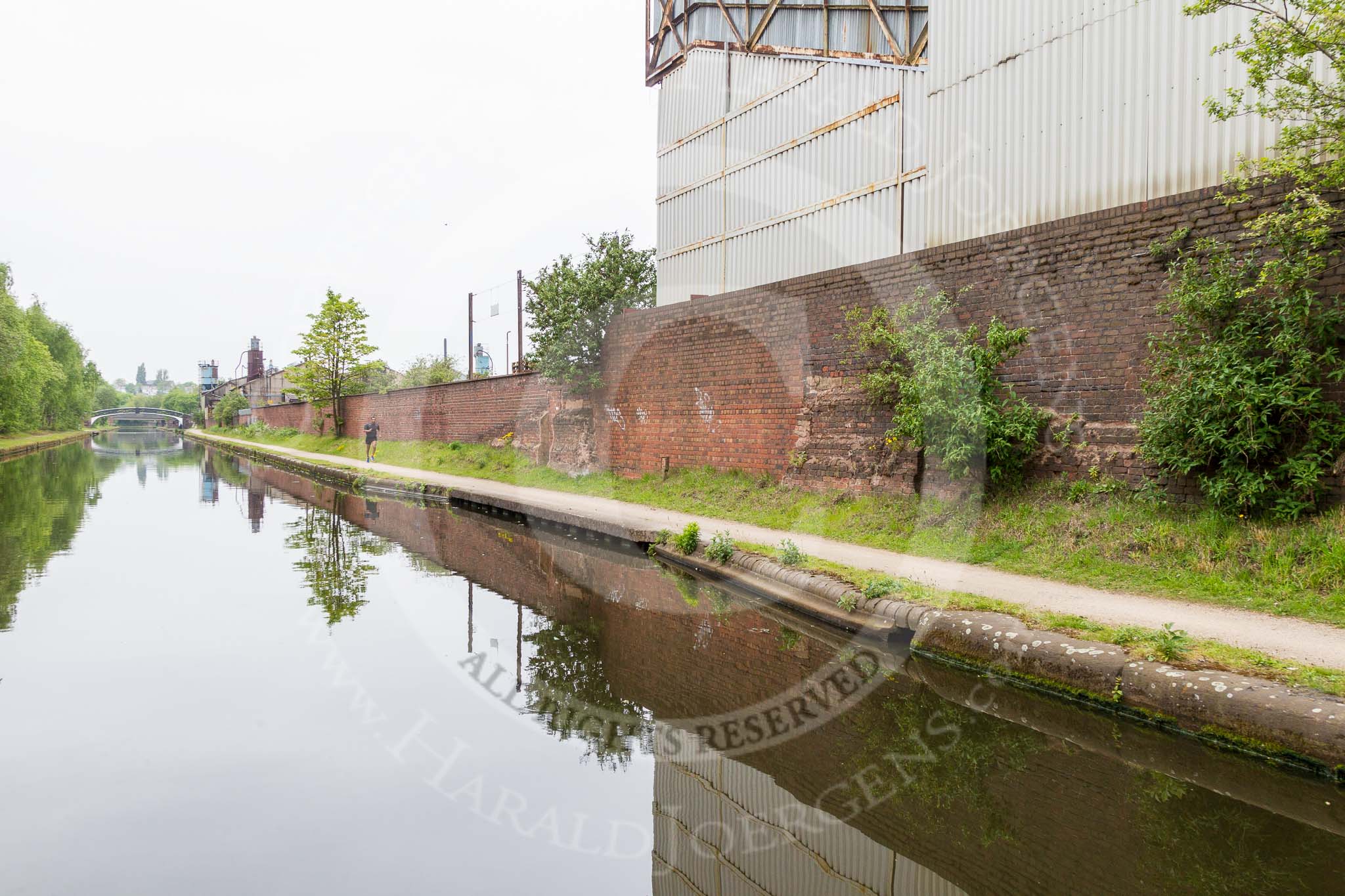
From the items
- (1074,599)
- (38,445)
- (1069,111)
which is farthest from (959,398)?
(38,445)

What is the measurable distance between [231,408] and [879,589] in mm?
66176

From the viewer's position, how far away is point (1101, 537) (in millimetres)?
5738

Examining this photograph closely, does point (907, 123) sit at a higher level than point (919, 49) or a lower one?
lower

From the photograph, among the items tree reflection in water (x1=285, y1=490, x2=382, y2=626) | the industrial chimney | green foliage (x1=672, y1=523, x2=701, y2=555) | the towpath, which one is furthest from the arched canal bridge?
the towpath

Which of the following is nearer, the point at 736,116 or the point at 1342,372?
the point at 1342,372

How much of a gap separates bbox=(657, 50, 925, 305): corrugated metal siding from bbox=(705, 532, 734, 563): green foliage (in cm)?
477

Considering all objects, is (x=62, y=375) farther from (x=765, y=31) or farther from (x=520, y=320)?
(x=765, y=31)

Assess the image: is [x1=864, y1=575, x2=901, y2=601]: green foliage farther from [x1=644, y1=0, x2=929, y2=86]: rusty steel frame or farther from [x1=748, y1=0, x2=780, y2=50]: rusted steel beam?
[x1=748, y1=0, x2=780, y2=50]: rusted steel beam

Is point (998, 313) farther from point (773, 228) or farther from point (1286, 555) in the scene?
point (773, 228)

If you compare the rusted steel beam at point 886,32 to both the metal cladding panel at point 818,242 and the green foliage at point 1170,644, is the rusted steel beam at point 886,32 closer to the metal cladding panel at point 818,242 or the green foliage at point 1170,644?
the metal cladding panel at point 818,242

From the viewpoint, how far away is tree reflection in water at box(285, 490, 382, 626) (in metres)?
5.77

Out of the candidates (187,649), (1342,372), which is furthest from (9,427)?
(1342,372)

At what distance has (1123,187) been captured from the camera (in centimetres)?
683

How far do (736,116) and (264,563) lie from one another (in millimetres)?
9641
